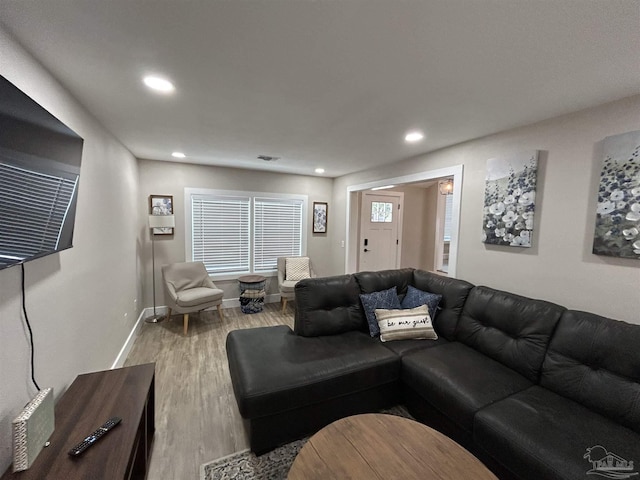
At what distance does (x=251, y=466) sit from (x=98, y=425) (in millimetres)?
918

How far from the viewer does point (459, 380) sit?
6.06 feet

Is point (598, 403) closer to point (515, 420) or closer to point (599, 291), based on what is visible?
point (515, 420)

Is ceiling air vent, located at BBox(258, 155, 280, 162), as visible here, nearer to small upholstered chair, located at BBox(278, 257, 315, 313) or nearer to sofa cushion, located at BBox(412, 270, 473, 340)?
small upholstered chair, located at BBox(278, 257, 315, 313)

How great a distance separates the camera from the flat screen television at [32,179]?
1014mm

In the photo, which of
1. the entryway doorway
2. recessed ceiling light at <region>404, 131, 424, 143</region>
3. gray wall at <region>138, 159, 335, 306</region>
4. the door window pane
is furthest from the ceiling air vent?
the door window pane

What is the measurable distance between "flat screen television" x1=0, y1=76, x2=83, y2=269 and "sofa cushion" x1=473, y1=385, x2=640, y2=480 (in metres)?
2.38

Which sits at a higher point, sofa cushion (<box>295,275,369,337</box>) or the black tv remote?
sofa cushion (<box>295,275,369,337</box>)

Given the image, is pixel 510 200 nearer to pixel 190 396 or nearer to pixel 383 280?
pixel 383 280

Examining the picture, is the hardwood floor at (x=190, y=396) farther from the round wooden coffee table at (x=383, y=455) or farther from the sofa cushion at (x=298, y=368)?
the round wooden coffee table at (x=383, y=455)

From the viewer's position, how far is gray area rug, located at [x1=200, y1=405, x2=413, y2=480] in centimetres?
164

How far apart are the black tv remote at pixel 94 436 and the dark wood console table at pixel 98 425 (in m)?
0.02

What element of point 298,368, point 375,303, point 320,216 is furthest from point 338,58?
point 320,216

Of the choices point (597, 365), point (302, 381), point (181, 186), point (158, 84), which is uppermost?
point (158, 84)

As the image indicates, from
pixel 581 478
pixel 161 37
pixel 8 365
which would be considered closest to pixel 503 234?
pixel 581 478
